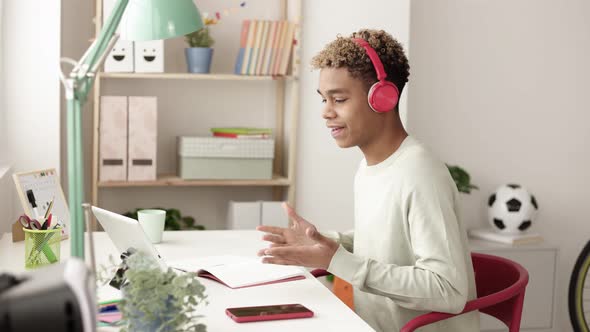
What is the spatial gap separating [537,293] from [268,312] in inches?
98.6

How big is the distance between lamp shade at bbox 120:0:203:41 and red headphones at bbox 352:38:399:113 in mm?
508

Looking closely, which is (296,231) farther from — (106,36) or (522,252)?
(522,252)

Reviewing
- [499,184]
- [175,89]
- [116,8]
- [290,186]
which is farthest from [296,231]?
[499,184]

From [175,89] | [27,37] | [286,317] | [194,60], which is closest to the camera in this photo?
[286,317]

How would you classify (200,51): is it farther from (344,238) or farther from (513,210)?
(513,210)

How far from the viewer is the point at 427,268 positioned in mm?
1703

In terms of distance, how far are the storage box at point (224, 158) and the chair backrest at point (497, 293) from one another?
1584 mm

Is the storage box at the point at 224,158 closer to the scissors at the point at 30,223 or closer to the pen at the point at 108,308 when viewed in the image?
the scissors at the point at 30,223

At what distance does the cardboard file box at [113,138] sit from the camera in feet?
10.9

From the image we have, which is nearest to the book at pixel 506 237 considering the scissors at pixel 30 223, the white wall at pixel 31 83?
the white wall at pixel 31 83

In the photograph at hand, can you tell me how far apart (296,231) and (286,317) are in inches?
11.2

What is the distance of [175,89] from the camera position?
12.1ft

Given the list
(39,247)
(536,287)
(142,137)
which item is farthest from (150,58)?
(536,287)

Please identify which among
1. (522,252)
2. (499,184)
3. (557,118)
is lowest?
(522,252)
